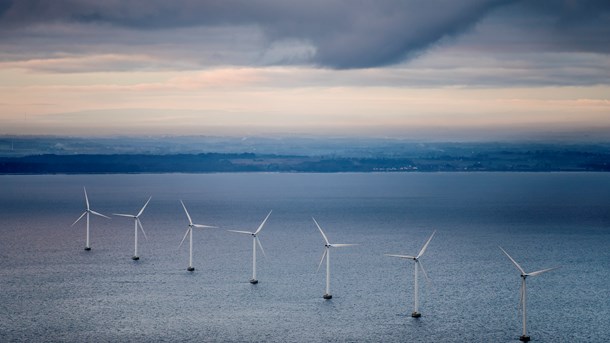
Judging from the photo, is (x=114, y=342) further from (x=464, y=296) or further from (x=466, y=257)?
(x=466, y=257)

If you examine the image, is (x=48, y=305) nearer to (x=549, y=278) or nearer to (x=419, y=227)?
(x=549, y=278)

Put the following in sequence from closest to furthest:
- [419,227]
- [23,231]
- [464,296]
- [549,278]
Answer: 1. [464,296]
2. [549,278]
3. [23,231]
4. [419,227]

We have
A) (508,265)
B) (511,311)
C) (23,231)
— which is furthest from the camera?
(23,231)

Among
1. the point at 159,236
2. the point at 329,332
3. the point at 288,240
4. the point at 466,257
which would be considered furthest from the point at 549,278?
the point at 159,236

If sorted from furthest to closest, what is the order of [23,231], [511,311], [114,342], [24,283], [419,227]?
[419,227], [23,231], [24,283], [511,311], [114,342]

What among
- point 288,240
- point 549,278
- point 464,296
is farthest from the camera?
point 288,240

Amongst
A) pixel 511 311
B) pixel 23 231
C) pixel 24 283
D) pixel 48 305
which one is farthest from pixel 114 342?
pixel 23 231

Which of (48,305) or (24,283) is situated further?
(24,283)

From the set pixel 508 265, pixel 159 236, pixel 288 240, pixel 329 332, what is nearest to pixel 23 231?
pixel 159 236

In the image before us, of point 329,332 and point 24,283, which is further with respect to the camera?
point 24,283
